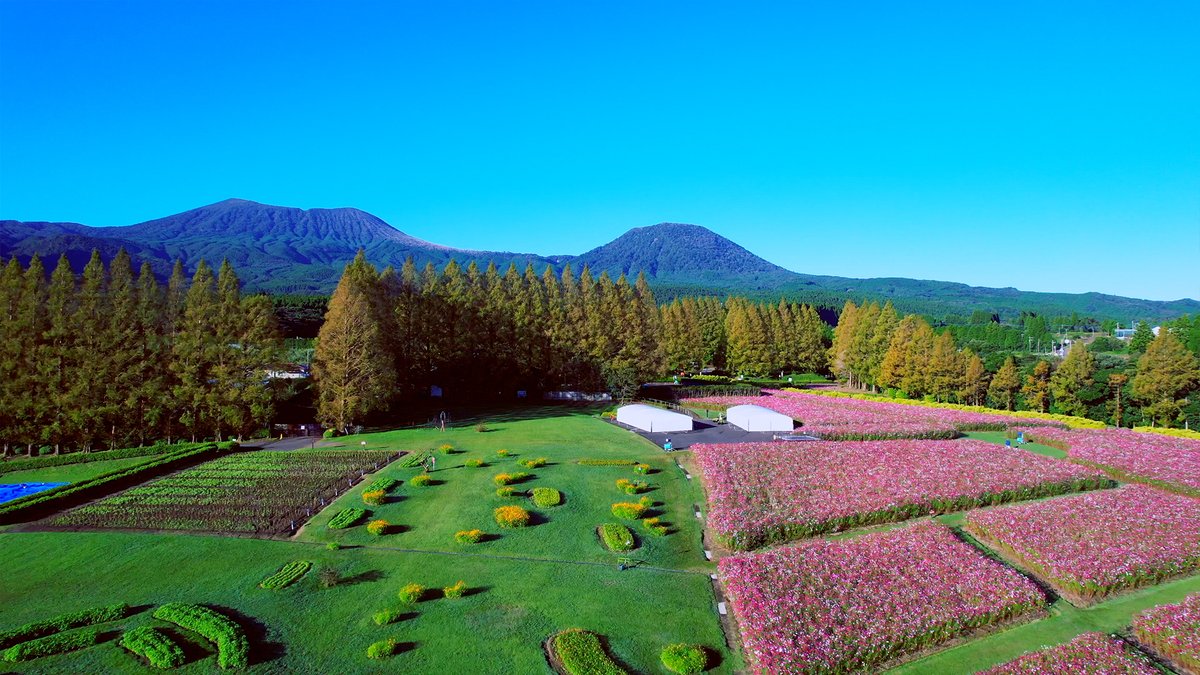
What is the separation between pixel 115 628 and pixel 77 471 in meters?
20.9

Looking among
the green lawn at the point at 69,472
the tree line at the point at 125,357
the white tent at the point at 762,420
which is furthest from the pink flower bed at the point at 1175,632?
the tree line at the point at 125,357

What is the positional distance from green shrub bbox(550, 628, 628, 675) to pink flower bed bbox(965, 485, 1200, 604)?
16.2 meters

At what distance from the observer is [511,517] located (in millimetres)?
24953

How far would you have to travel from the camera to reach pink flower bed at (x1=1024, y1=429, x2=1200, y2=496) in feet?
98.8

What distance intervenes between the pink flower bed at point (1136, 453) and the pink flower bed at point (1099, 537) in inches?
91.4

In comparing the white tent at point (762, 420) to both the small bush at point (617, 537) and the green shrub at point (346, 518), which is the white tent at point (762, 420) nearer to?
the small bush at point (617, 537)

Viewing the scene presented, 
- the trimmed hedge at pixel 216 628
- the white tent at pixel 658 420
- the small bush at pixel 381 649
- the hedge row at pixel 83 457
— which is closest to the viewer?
the trimmed hedge at pixel 216 628

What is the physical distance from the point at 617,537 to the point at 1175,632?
17.1 meters

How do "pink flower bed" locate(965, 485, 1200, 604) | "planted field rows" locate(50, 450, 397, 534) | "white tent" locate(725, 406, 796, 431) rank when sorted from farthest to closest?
"white tent" locate(725, 406, 796, 431)
"planted field rows" locate(50, 450, 397, 534)
"pink flower bed" locate(965, 485, 1200, 604)

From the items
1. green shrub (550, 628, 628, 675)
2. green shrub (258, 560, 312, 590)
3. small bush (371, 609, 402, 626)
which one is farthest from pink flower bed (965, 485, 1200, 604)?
green shrub (258, 560, 312, 590)

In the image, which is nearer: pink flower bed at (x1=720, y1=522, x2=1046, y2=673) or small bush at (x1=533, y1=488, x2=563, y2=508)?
pink flower bed at (x1=720, y1=522, x2=1046, y2=673)

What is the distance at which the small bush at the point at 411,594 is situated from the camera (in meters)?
18.8

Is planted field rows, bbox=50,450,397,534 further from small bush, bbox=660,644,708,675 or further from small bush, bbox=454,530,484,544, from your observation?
small bush, bbox=660,644,708,675

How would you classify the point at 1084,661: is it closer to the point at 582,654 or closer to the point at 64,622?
the point at 582,654
